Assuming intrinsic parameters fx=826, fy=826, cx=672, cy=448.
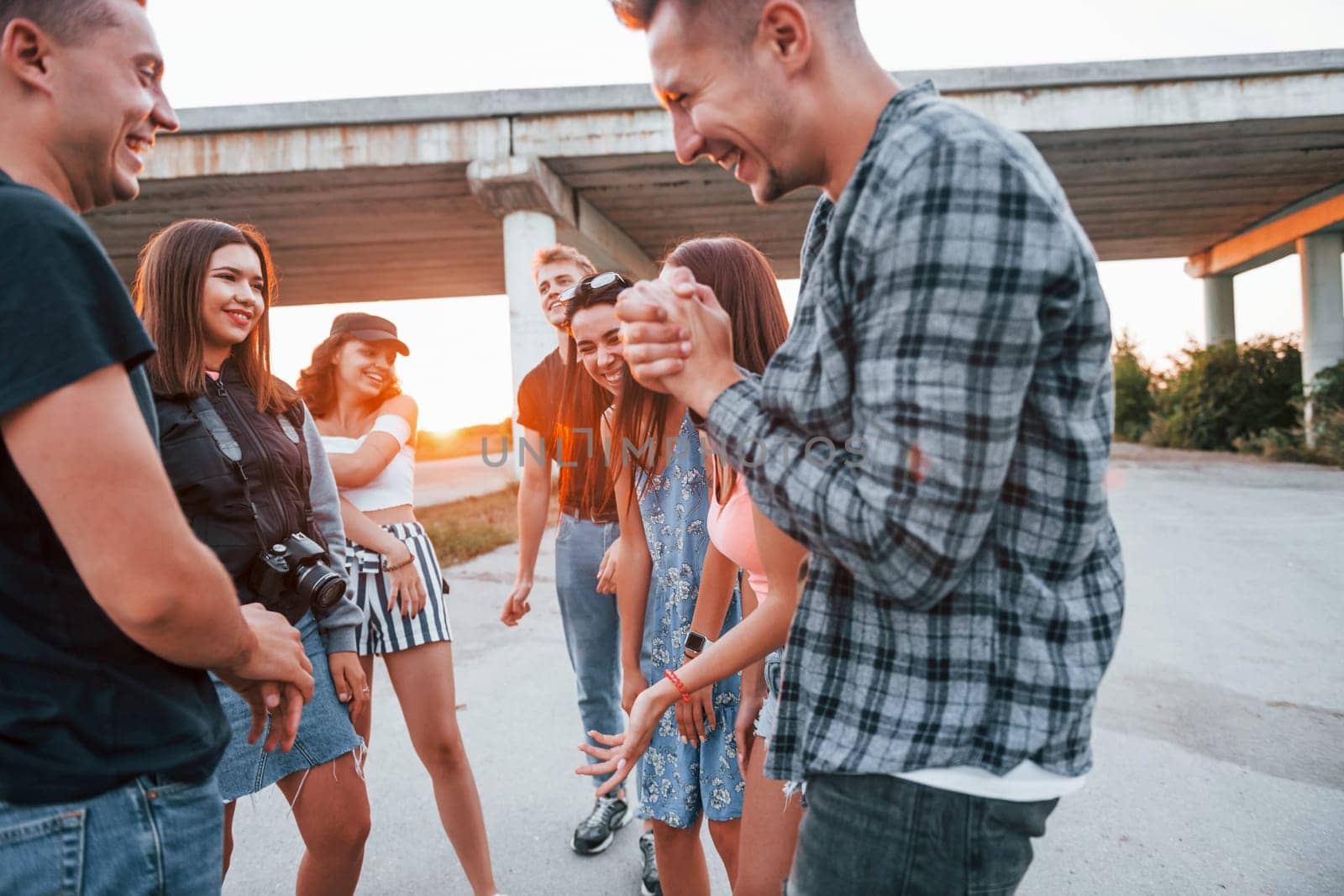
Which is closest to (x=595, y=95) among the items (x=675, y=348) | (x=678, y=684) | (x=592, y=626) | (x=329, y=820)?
(x=592, y=626)

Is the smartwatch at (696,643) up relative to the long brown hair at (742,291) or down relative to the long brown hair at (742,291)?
down

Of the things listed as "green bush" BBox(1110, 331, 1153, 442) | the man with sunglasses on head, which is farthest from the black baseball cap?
"green bush" BBox(1110, 331, 1153, 442)

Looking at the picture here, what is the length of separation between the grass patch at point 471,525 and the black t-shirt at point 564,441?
→ 341 centimetres

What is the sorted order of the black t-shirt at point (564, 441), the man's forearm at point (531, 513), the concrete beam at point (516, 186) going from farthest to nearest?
the concrete beam at point (516, 186), the man's forearm at point (531, 513), the black t-shirt at point (564, 441)

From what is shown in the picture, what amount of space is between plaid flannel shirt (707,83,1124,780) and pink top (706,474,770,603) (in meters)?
0.85

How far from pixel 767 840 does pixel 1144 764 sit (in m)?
2.79

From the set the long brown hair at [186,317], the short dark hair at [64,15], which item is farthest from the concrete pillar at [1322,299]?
the short dark hair at [64,15]

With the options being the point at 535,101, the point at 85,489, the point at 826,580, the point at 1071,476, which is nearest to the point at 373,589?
the point at 85,489

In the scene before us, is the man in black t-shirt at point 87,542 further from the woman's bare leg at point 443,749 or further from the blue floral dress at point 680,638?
the woman's bare leg at point 443,749

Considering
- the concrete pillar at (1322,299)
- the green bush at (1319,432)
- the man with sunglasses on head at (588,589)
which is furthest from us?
the concrete pillar at (1322,299)

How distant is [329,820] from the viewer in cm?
220

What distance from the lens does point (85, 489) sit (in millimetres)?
986

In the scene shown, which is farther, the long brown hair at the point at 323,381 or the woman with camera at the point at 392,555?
the long brown hair at the point at 323,381

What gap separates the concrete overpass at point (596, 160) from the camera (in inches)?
401
